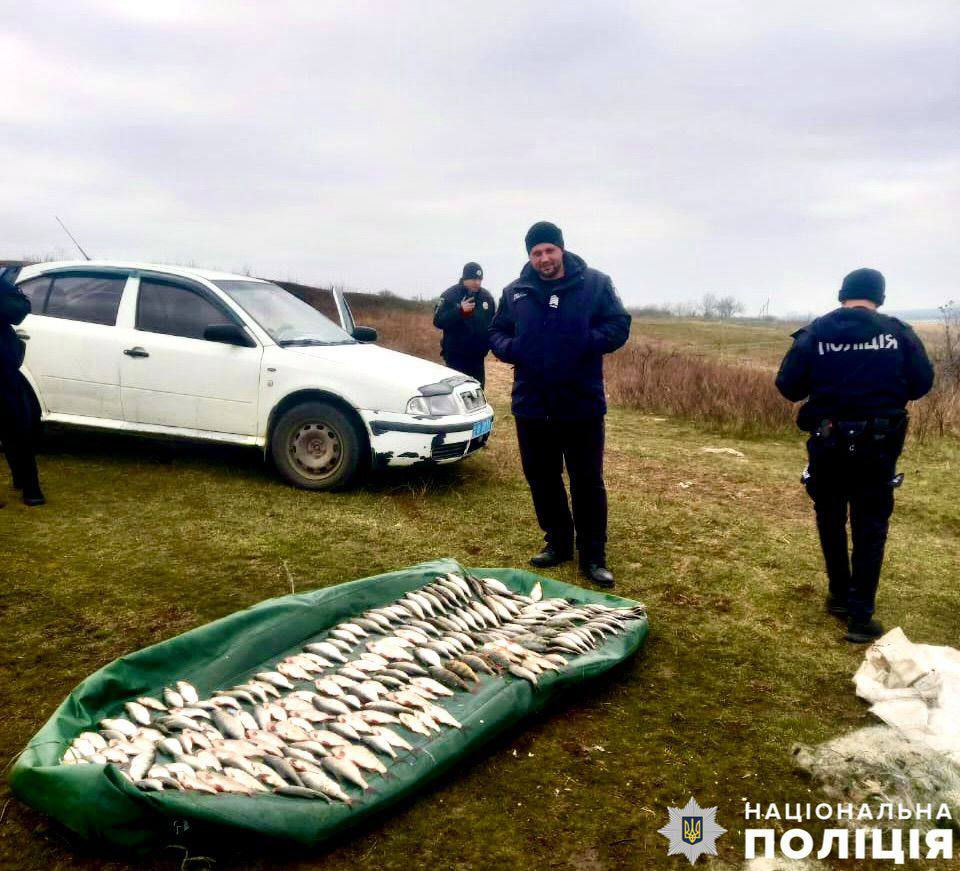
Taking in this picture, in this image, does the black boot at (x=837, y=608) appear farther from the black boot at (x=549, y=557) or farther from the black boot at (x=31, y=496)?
the black boot at (x=31, y=496)

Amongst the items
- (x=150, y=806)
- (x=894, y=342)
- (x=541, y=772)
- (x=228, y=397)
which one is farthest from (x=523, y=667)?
(x=228, y=397)

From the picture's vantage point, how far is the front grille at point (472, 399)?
292 inches

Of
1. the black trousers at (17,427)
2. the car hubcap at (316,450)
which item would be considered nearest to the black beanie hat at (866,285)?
the car hubcap at (316,450)

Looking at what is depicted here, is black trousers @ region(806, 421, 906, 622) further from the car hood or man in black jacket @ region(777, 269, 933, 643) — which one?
the car hood

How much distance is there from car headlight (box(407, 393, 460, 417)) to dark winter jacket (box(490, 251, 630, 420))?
1.82 metres

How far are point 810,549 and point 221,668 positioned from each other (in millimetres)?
4533

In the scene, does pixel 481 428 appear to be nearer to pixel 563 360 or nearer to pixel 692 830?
pixel 563 360

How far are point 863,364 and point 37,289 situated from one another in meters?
6.95

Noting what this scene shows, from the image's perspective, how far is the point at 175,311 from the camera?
287 inches

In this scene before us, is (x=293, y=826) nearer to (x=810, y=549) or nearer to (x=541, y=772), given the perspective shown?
(x=541, y=772)

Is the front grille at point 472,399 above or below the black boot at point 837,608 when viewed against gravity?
above

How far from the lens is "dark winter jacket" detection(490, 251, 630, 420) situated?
5.04m

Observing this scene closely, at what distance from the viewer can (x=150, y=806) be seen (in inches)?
105

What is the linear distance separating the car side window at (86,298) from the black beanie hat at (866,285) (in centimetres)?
596
